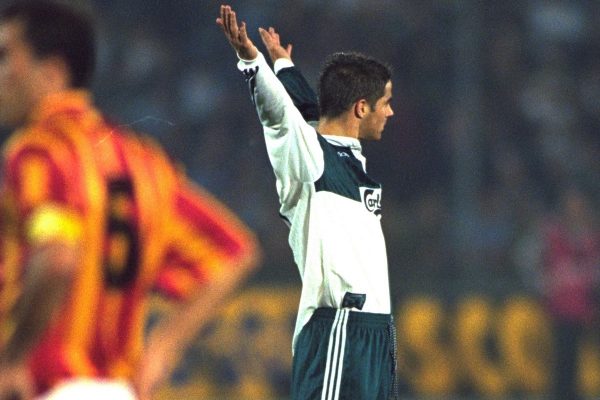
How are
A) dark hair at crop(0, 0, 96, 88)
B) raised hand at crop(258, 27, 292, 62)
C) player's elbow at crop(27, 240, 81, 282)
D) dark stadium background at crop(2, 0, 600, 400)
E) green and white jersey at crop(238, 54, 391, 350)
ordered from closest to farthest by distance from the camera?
player's elbow at crop(27, 240, 81, 282)
dark hair at crop(0, 0, 96, 88)
green and white jersey at crop(238, 54, 391, 350)
raised hand at crop(258, 27, 292, 62)
dark stadium background at crop(2, 0, 600, 400)

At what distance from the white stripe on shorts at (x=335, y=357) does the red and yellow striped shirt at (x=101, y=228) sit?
185cm

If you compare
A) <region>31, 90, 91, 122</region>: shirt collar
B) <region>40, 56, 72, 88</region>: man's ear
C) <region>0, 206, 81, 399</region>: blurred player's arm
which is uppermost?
<region>40, 56, 72, 88</region>: man's ear

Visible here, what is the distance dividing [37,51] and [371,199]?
7.41 feet

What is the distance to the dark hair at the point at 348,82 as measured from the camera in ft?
16.6

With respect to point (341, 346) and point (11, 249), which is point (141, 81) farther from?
point (11, 249)

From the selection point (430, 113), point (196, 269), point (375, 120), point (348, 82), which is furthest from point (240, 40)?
point (430, 113)

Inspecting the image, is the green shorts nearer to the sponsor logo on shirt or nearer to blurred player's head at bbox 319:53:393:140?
the sponsor logo on shirt

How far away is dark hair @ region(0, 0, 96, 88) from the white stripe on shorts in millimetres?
2117

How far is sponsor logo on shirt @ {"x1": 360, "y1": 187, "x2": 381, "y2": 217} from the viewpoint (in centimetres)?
496

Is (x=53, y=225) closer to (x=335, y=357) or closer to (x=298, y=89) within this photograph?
(x=335, y=357)

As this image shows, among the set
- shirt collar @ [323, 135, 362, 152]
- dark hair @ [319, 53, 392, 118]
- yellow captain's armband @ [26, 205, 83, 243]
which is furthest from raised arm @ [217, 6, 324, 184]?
yellow captain's armband @ [26, 205, 83, 243]

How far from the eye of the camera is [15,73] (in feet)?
9.48

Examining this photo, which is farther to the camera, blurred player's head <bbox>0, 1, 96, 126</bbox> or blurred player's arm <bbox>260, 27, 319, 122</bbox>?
blurred player's arm <bbox>260, 27, 319, 122</bbox>

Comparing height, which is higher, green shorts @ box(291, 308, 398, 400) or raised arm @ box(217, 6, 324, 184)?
raised arm @ box(217, 6, 324, 184)
